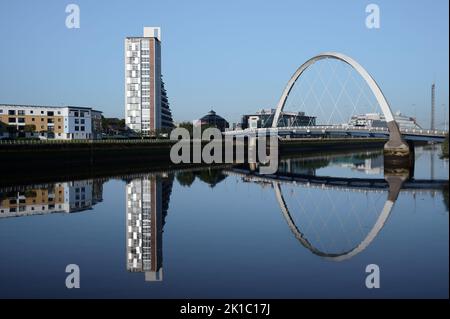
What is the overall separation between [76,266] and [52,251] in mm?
1925

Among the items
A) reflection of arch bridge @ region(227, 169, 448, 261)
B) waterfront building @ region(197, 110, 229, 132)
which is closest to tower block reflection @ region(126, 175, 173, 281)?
reflection of arch bridge @ region(227, 169, 448, 261)

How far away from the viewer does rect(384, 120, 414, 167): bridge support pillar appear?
41344mm

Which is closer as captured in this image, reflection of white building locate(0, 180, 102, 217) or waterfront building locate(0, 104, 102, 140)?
reflection of white building locate(0, 180, 102, 217)

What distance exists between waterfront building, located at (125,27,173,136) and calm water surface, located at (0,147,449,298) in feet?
177

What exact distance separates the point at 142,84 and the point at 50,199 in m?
58.8

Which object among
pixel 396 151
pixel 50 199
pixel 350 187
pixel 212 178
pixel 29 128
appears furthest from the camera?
pixel 29 128

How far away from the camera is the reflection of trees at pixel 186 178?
31598mm

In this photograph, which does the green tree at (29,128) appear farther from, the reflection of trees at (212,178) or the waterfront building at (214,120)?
the waterfront building at (214,120)

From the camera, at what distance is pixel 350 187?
29406 mm

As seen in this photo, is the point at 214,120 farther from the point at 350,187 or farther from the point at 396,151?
the point at 350,187

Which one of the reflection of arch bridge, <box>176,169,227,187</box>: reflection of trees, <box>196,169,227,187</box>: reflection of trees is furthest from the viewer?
<box>196,169,227,187</box>: reflection of trees

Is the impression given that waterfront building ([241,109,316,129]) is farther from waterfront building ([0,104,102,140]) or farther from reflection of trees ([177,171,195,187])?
reflection of trees ([177,171,195,187])

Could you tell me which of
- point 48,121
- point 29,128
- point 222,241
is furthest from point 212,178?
point 48,121
